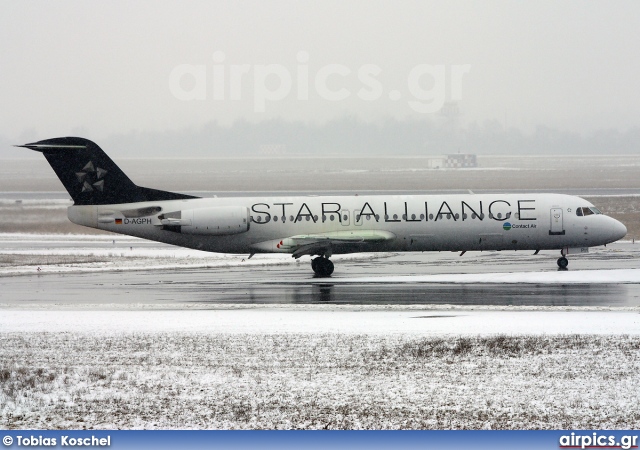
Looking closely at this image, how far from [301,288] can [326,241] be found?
13.1 feet

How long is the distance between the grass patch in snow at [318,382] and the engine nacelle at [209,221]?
1300 cm

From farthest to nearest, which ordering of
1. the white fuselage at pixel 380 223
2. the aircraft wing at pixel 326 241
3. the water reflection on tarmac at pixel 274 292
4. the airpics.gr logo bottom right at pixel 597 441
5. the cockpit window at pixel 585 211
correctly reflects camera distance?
the cockpit window at pixel 585 211 < the white fuselage at pixel 380 223 < the aircraft wing at pixel 326 241 < the water reflection on tarmac at pixel 274 292 < the airpics.gr logo bottom right at pixel 597 441

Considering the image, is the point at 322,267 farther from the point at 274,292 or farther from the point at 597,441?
the point at 597,441

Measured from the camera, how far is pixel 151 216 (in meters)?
31.4

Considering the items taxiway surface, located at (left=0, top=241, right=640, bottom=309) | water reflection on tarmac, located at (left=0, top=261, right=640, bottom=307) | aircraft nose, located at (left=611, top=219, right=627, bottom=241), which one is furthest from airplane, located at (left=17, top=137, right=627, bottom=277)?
water reflection on tarmac, located at (left=0, top=261, right=640, bottom=307)

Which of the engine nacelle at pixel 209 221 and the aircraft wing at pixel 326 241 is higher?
the engine nacelle at pixel 209 221

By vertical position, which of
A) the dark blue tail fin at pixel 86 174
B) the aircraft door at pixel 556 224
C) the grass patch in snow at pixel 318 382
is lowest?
the grass patch in snow at pixel 318 382

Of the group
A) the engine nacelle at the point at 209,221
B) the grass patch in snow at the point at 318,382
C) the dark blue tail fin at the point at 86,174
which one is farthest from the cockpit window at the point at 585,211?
the dark blue tail fin at the point at 86,174

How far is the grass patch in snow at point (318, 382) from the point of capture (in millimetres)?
11711

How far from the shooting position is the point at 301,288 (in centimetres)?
2692

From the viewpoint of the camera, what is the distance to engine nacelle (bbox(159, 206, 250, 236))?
3091 cm

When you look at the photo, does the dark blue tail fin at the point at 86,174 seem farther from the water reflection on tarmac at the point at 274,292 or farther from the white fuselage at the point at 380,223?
the water reflection on tarmac at the point at 274,292

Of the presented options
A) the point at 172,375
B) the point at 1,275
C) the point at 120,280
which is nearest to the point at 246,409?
the point at 172,375

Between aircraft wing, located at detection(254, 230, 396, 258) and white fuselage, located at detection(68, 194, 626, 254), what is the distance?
0.16 ft
